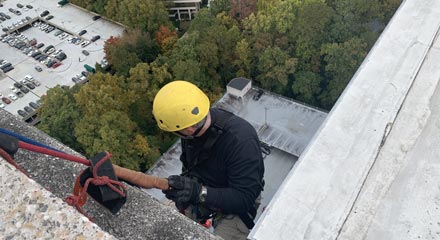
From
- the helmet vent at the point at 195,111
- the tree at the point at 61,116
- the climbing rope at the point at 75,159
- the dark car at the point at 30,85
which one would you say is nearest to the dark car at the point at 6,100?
the dark car at the point at 30,85

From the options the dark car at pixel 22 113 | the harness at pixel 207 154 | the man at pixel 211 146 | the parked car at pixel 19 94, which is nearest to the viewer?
the man at pixel 211 146

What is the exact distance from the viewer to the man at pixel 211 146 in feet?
12.7

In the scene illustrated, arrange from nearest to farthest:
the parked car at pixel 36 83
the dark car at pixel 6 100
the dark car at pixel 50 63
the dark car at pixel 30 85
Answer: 1. the dark car at pixel 6 100
2. the dark car at pixel 30 85
3. the parked car at pixel 36 83
4. the dark car at pixel 50 63

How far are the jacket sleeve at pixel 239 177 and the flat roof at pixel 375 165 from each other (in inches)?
11.8

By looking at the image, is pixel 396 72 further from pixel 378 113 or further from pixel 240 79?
pixel 240 79

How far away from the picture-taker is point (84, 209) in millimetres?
3051

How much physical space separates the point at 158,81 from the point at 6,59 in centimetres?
1264

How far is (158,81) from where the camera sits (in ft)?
64.0

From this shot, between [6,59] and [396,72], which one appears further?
[6,59]

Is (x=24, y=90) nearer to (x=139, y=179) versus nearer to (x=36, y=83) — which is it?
(x=36, y=83)

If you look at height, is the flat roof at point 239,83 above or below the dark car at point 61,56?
above

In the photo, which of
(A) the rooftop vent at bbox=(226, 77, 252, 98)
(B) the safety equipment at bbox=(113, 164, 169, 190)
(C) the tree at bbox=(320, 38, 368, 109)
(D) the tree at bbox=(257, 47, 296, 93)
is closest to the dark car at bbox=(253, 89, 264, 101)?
(A) the rooftop vent at bbox=(226, 77, 252, 98)

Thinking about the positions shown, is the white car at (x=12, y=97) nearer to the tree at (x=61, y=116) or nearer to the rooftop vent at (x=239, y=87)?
the tree at (x=61, y=116)

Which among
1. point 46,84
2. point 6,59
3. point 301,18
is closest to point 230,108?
point 301,18
